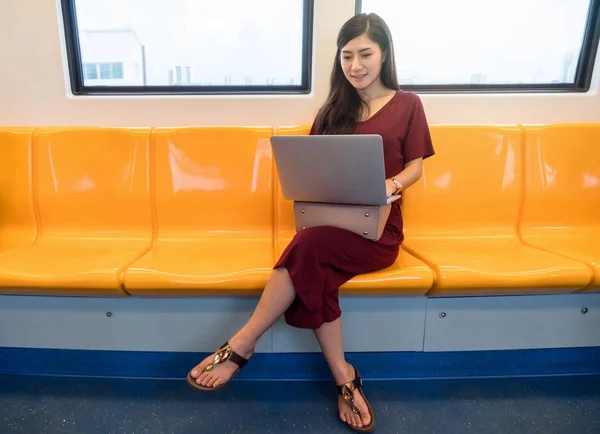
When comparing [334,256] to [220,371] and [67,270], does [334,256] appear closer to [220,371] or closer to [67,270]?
[220,371]

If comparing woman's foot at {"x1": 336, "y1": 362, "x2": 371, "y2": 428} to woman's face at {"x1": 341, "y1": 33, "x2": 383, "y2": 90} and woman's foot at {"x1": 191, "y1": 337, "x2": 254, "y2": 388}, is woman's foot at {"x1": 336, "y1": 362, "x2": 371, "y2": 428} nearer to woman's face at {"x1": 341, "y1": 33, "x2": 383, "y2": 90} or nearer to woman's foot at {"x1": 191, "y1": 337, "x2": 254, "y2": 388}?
woman's foot at {"x1": 191, "y1": 337, "x2": 254, "y2": 388}

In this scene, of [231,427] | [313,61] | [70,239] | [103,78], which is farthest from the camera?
[103,78]

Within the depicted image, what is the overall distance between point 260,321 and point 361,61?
41.1 inches

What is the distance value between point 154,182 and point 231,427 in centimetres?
114

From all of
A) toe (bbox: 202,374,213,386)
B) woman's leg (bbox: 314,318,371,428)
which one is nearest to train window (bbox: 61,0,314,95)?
woman's leg (bbox: 314,318,371,428)

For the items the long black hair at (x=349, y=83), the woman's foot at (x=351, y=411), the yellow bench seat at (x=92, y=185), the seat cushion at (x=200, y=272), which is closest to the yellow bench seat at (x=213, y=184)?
the yellow bench seat at (x=92, y=185)

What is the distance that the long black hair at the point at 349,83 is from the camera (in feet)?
5.16

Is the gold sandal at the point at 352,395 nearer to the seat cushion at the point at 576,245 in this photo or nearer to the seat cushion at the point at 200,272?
the seat cushion at the point at 200,272

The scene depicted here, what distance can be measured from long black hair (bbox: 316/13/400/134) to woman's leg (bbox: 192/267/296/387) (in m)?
0.67

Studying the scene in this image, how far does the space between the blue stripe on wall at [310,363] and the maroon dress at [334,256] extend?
37 cm

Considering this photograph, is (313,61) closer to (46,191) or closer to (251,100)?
(251,100)

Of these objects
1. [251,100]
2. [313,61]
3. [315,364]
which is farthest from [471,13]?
[315,364]

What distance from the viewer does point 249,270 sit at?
1481 millimetres

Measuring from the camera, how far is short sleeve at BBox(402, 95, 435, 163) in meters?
1.61
